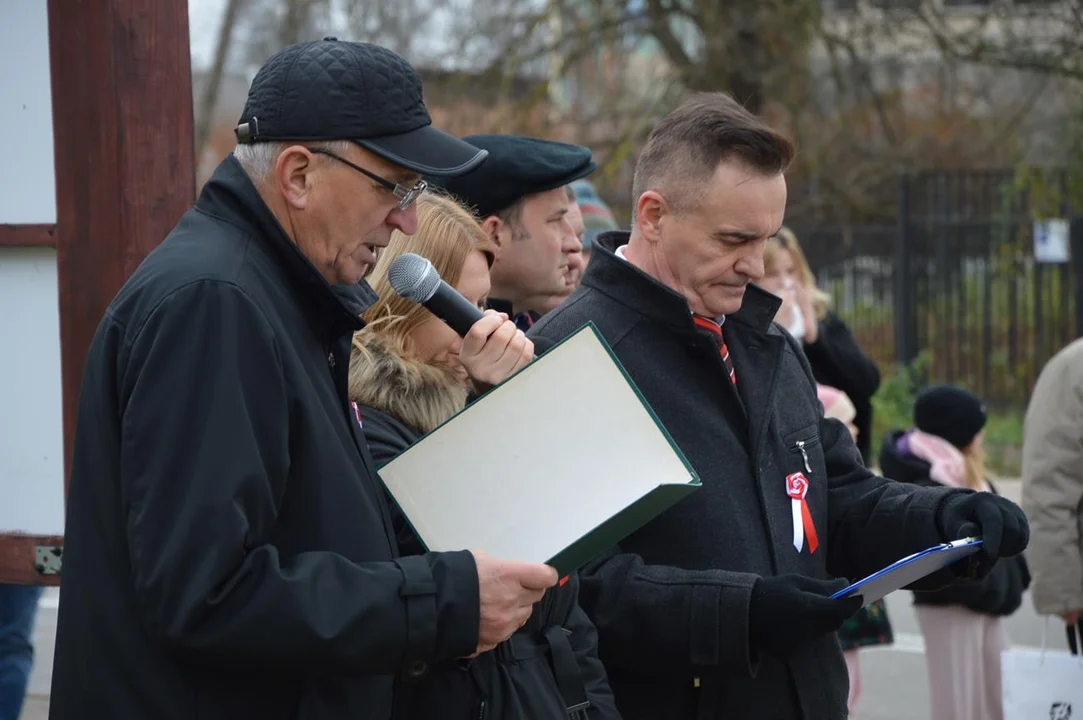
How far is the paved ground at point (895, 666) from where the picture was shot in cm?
552

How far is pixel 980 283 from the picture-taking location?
1177 cm

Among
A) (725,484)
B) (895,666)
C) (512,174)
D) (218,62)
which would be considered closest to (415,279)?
(725,484)

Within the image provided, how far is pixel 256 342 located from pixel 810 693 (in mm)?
1432

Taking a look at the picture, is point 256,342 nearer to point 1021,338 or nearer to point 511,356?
point 511,356

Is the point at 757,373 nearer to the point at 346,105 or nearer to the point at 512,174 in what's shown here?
the point at 512,174

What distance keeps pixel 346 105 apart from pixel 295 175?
12 cm

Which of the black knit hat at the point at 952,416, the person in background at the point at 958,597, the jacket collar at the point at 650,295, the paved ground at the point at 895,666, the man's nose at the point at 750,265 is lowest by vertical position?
the paved ground at the point at 895,666

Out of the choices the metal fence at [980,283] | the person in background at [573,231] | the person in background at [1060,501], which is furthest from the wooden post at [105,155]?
the metal fence at [980,283]

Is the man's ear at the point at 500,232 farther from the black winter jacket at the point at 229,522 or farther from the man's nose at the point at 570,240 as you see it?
the black winter jacket at the point at 229,522

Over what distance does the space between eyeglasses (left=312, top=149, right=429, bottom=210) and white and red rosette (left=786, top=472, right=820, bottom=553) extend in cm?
111

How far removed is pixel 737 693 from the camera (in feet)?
8.93

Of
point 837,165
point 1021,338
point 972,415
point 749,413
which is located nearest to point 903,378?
point 1021,338

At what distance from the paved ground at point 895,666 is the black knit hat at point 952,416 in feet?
4.86

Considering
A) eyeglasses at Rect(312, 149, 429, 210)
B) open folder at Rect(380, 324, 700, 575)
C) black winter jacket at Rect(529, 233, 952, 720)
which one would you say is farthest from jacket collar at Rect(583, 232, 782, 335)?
eyeglasses at Rect(312, 149, 429, 210)
